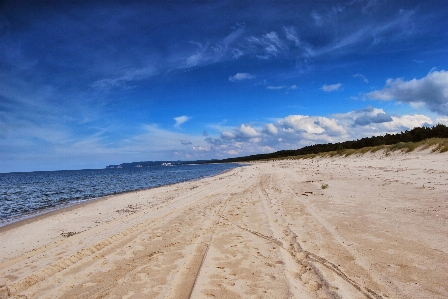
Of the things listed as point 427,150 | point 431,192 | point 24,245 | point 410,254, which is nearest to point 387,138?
point 427,150

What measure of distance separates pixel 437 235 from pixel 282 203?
19.8 feet

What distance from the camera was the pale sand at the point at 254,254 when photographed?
4207 mm

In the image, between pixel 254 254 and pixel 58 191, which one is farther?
pixel 58 191

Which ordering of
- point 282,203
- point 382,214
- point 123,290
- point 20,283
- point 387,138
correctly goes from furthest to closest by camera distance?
point 387,138, point 282,203, point 382,214, point 20,283, point 123,290

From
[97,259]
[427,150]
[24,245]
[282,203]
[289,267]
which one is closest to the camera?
[289,267]

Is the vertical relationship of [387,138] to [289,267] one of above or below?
above

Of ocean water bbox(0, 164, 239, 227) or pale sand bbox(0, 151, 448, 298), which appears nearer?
pale sand bbox(0, 151, 448, 298)

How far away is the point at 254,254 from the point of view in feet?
18.7

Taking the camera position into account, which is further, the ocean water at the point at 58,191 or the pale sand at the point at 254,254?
the ocean water at the point at 58,191

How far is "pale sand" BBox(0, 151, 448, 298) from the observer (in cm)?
421

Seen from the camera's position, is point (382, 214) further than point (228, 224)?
No

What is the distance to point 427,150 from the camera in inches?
891

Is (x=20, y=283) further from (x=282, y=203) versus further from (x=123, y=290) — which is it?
(x=282, y=203)

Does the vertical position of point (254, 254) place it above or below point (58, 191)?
below
